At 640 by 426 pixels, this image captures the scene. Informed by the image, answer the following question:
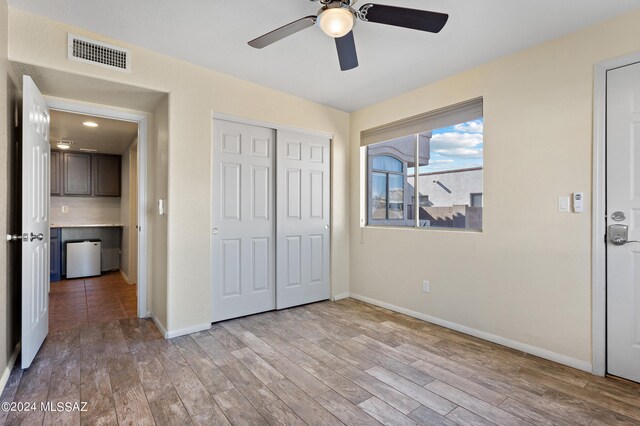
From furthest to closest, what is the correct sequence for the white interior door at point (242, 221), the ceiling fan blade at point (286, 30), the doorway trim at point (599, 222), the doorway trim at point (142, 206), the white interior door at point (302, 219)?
the white interior door at point (302, 219) → the doorway trim at point (142, 206) → the white interior door at point (242, 221) → the doorway trim at point (599, 222) → the ceiling fan blade at point (286, 30)

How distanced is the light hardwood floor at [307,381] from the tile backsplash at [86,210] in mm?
3698

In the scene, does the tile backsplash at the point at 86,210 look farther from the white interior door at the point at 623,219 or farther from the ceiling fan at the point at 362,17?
the white interior door at the point at 623,219

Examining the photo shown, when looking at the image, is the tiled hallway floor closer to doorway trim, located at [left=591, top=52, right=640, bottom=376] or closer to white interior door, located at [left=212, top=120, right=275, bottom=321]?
white interior door, located at [left=212, top=120, right=275, bottom=321]

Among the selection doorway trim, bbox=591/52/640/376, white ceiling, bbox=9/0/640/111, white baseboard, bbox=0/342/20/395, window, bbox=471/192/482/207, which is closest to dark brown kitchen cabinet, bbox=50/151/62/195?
white baseboard, bbox=0/342/20/395

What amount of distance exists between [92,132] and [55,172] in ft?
5.68

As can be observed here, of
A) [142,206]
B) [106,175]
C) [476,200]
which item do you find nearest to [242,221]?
[142,206]

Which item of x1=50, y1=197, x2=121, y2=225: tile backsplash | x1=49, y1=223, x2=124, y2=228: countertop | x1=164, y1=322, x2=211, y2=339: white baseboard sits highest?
x1=50, y1=197, x2=121, y2=225: tile backsplash

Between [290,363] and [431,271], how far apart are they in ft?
5.61

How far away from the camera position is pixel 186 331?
2959 mm

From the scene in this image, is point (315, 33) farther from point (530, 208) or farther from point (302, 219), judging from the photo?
point (530, 208)

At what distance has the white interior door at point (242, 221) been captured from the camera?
3.24m

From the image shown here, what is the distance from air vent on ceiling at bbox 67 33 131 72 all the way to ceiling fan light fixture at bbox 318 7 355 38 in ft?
5.78

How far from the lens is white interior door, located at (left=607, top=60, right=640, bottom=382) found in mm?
2143

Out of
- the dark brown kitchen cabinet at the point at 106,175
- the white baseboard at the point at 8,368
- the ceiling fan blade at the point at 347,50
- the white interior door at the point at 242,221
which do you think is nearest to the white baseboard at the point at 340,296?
the white interior door at the point at 242,221
